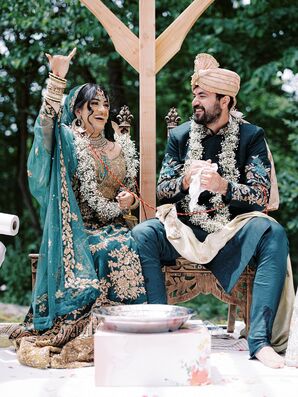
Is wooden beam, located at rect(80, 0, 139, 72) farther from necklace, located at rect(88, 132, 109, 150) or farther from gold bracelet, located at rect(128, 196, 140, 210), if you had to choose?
gold bracelet, located at rect(128, 196, 140, 210)

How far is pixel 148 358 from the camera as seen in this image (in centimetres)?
299

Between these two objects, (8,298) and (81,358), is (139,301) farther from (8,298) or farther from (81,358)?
(8,298)

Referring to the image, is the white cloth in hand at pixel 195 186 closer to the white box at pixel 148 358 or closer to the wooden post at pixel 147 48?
the wooden post at pixel 147 48

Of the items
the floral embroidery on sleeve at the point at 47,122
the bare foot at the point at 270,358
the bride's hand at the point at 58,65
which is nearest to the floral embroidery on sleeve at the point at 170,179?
the floral embroidery on sleeve at the point at 47,122

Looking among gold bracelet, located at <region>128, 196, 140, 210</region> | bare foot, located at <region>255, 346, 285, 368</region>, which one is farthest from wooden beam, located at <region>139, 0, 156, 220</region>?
bare foot, located at <region>255, 346, 285, 368</region>

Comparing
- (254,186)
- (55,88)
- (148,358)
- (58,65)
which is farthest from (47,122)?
(148,358)

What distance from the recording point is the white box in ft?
9.79

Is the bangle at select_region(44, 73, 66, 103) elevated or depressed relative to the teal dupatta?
elevated

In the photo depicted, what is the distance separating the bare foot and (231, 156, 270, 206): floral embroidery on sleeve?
828 millimetres

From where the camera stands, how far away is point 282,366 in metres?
3.43

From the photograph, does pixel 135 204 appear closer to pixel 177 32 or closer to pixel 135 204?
pixel 135 204

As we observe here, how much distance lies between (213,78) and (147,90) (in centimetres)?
64

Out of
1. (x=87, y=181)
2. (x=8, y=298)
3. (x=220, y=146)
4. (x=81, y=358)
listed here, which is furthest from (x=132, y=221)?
(x=8, y=298)

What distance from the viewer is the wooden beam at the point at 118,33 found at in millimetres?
4609
